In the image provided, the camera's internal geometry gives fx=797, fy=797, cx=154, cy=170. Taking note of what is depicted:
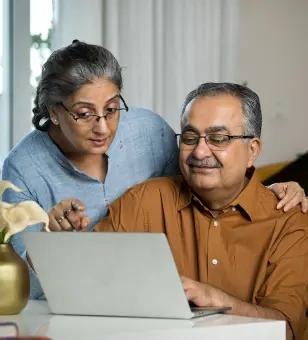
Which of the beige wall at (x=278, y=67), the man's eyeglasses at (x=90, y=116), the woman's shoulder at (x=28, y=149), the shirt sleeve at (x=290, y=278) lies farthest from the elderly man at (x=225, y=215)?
the beige wall at (x=278, y=67)

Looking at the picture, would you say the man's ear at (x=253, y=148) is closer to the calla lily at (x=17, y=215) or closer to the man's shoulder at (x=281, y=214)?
the man's shoulder at (x=281, y=214)

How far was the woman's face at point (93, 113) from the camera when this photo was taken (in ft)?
7.75

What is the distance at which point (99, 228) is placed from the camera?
2.35m

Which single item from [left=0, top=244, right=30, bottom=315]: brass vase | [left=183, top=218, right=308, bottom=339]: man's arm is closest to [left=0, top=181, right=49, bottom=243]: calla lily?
[left=0, top=244, right=30, bottom=315]: brass vase

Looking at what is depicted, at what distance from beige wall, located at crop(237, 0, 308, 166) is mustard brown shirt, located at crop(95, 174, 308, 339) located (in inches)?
82.5

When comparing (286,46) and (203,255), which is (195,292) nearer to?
(203,255)

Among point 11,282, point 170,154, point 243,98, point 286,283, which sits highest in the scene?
point 243,98

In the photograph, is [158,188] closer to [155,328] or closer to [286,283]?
[286,283]

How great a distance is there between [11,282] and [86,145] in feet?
2.22

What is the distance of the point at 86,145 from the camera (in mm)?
2393

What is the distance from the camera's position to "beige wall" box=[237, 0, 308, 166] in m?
4.41

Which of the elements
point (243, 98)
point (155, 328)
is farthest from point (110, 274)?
point (243, 98)

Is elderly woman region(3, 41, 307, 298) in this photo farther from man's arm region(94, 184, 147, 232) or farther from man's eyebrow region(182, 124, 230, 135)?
man's eyebrow region(182, 124, 230, 135)

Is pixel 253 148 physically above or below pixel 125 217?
above
